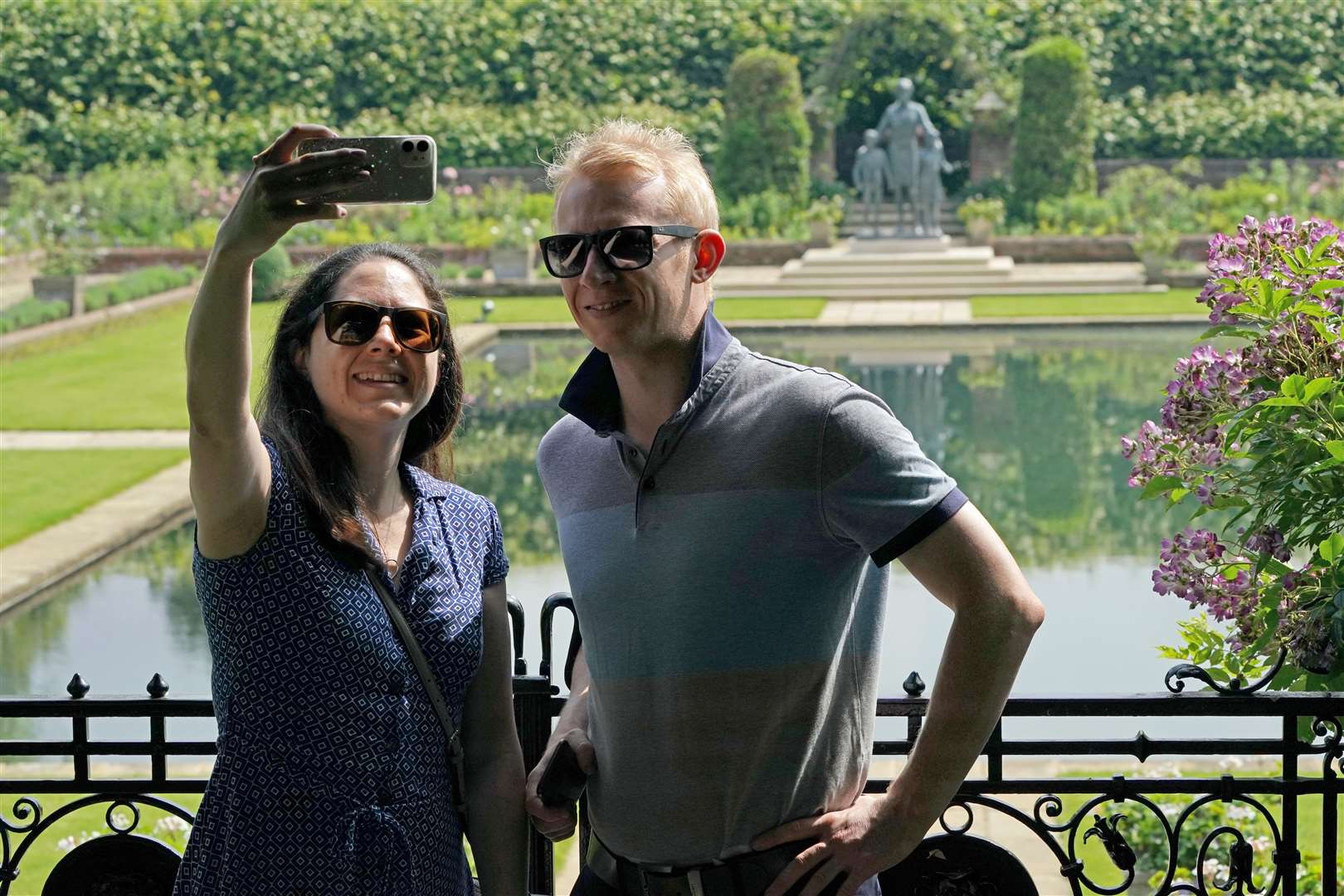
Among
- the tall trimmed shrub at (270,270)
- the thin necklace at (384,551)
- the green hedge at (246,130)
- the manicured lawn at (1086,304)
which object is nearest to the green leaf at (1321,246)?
the thin necklace at (384,551)

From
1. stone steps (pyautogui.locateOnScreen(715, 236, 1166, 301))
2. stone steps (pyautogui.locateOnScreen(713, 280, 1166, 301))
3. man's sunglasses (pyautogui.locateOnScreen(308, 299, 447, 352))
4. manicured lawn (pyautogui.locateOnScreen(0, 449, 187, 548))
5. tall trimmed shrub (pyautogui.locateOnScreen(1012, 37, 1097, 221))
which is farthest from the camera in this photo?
tall trimmed shrub (pyautogui.locateOnScreen(1012, 37, 1097, 221))

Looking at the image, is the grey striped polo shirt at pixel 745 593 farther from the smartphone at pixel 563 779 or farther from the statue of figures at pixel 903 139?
the statue of figures at pixel 903 139

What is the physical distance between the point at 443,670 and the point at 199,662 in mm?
4847

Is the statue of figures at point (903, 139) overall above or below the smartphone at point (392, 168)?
above

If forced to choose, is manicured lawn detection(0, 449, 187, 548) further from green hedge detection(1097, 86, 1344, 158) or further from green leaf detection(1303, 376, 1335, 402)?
green hedge detection(1097, 86, 1344, 158)

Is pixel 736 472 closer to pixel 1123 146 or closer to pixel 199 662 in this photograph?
pixel 199 662

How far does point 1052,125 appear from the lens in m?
25.0

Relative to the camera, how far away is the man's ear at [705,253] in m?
1.83

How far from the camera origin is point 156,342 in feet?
50.9

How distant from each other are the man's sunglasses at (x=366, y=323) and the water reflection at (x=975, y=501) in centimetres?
248

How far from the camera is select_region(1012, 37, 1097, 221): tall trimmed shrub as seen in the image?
82.2 ft

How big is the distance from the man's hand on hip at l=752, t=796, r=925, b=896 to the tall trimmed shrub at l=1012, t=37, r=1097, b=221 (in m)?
24.2

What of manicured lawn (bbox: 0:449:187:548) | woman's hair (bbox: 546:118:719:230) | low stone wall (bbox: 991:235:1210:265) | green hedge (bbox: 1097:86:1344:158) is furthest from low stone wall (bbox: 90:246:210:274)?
woman's hair (bbox: 546:118:719:230)

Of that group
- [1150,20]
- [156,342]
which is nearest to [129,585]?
[156,342]
